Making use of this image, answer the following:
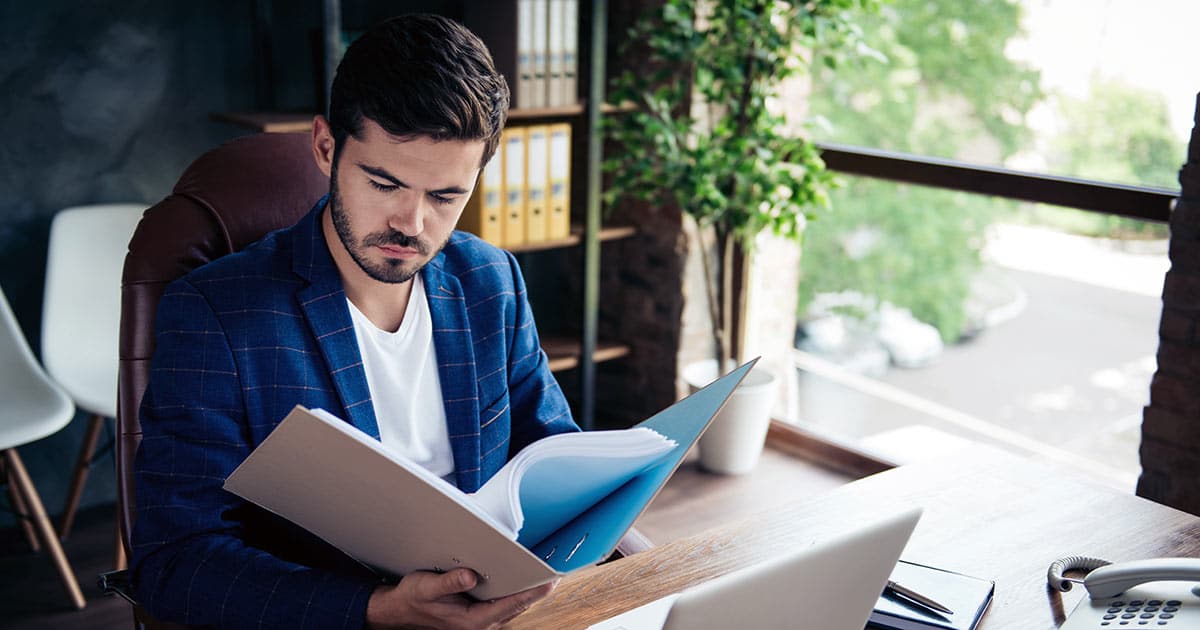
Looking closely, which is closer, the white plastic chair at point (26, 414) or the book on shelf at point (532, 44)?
the white plastic chair at point (26, 414)

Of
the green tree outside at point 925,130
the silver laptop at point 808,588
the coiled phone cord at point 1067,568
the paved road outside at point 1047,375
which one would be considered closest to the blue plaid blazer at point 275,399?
the silver laptop at point 808,588

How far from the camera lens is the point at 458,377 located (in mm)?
1391

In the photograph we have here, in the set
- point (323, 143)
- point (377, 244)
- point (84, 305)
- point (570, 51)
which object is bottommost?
point (84, 305)

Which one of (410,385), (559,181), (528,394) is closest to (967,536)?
(528,394)

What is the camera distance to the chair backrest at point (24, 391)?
2.33 m

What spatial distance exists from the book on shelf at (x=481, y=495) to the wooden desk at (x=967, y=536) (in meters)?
0.10

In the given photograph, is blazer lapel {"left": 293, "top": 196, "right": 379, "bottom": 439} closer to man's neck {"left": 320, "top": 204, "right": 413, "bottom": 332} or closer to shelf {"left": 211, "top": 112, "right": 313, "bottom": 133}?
man's neck {"left": 320, "top": 204, "right": 413, "bottom": 332}

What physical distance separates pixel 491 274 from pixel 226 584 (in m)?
0.57

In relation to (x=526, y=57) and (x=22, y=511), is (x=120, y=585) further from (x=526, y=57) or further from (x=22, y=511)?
(x=526, y=57)

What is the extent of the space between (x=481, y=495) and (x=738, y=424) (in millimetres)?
2119

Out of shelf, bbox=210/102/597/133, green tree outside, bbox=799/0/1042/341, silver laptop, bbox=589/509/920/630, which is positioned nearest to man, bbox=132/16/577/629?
silver laptop, bbox=589/509/920/630

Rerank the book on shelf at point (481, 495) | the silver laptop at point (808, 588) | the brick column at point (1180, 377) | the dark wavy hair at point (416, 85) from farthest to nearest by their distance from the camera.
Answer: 1. the brick column at point (1180, 377)
2. the dark wavy hair at point (416, 85)
3. the book on shelf at point (481, 495)
4. the silver laptop at point (808, 588)

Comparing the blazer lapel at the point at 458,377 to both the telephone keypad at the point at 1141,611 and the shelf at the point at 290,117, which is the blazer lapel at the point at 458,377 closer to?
the telephone keypad at the point at 1141,611

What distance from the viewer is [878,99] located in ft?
19.9
